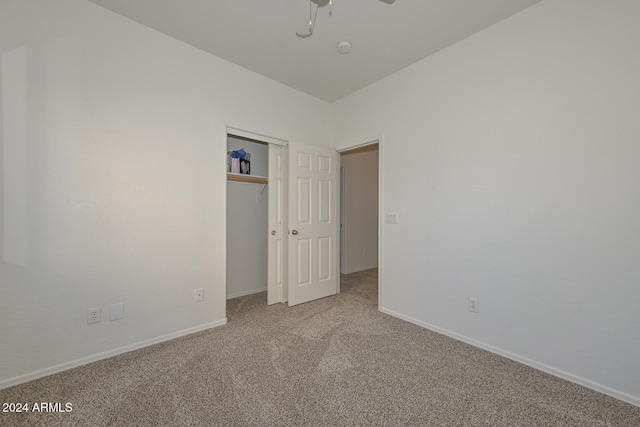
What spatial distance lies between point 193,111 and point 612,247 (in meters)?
3.43

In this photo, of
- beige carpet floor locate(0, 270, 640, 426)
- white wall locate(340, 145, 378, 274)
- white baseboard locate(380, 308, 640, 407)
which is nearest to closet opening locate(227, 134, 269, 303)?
beige carpet floor locate(0, 270, 640, 426)

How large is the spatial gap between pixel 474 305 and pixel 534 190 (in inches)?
42.3

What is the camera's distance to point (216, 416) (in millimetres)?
1461

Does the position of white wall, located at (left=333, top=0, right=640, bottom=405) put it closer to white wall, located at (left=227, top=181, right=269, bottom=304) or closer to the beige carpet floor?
the beige carpet floor

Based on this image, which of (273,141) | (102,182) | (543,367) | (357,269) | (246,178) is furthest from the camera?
(357,269)

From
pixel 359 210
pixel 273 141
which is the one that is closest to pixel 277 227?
pixel 273 141

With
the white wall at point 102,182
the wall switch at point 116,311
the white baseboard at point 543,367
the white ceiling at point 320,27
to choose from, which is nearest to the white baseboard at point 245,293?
the white wall at point 102,182

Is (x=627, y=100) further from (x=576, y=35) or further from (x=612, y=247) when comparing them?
(x=612, y=247)

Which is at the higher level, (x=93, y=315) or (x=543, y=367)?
(x=93, y=315)

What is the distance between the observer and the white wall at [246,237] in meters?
3.50

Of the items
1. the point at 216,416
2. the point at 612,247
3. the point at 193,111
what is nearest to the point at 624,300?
the point at 612,247

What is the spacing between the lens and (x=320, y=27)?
7.29ft

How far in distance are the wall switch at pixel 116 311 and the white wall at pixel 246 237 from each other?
1.40 meters

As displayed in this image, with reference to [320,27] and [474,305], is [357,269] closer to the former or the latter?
[474,305]
